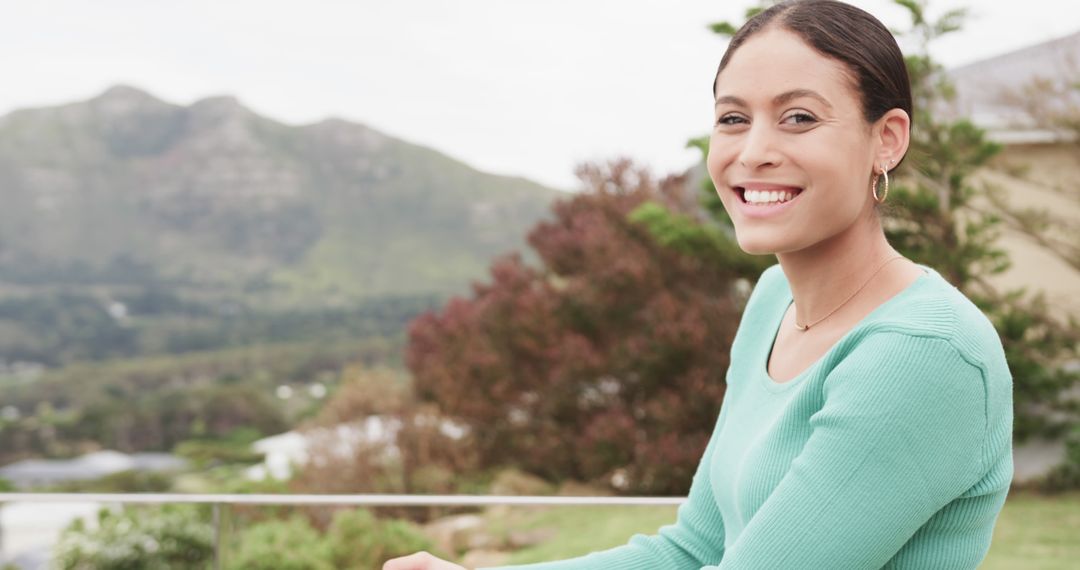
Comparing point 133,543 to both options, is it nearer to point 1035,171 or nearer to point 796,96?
point 796,96

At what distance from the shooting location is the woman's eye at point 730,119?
1.04 m

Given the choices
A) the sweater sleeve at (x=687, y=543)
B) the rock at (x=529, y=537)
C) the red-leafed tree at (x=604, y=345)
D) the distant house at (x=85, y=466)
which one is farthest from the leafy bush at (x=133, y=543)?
the distant house at (x=85, y=466)

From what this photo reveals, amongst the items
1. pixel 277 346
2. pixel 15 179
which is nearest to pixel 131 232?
pixel 15 179

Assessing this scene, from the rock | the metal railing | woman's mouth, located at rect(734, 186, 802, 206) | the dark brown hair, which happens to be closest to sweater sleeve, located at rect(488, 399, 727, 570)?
woman's mouth, located at rect(734, 186, 802, 206)

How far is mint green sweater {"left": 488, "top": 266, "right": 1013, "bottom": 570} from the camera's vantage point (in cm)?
82

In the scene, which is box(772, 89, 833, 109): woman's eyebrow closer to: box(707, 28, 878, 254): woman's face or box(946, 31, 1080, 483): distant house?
box(707, 28, 878, 254): woman's face

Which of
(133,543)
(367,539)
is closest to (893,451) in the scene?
(367,539)

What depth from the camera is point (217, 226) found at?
6588 centimetres

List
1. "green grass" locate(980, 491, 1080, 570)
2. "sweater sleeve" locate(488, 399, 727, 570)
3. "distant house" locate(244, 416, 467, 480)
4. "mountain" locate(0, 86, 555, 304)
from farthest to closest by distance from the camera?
"mountain" locate(0, 86, 555, 304), "distant house" locate(244, 416, 467, 480), "green grass" locate(980, 491, 1080, 570), "sweater sleeve" locate(488, 399, 727, 570)

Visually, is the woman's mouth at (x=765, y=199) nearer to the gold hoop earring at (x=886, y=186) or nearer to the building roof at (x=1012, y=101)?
the gold hoop earring at (x=886, y=186)

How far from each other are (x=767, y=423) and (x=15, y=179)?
7228cm

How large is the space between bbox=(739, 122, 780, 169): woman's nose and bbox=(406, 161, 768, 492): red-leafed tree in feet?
22.3

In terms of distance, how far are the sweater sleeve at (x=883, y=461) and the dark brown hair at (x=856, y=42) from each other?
0.85 feet

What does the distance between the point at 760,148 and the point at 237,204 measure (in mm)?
67854
